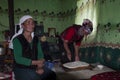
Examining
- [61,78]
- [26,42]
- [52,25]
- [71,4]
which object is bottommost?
[61,78]

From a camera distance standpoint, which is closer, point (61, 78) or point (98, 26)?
point (61, 78)

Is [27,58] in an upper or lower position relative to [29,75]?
upper

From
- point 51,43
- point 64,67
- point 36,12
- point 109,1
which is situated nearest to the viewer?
point 64,67

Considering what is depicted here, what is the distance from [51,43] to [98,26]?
8.76ft

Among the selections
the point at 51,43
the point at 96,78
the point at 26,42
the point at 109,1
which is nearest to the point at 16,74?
the point at 26,42

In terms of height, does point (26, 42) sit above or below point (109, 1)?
below

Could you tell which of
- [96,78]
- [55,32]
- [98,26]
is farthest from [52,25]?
[96,78]

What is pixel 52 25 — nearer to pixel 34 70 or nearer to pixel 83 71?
pixel 83 71

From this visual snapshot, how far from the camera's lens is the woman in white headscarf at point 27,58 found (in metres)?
3.20

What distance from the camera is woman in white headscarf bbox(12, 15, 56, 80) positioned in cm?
320

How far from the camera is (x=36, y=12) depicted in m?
8.56

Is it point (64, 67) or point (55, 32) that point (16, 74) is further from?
point (55, 32)

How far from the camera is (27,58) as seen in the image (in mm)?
3217

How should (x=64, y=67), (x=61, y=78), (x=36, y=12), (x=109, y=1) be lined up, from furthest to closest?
(x=36, y=12) → (x=109, y=1) → (x=64, y=67) → (x=61, y=78)
